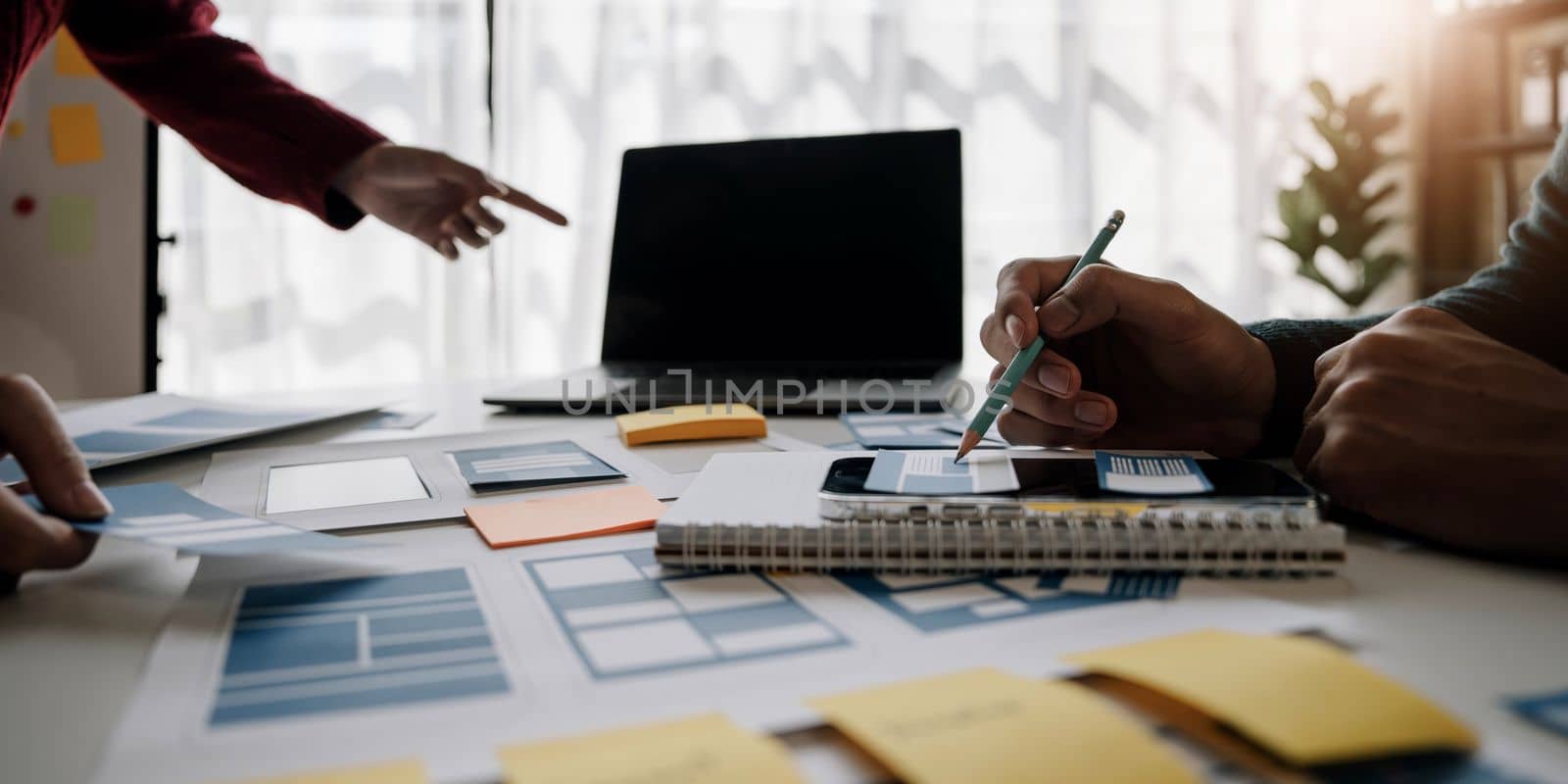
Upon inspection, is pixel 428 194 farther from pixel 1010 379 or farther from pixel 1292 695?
pixel 1292 695

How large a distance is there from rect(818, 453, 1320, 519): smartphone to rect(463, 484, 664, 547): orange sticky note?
0.42 feet

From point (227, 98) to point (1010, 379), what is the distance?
2.55 ft

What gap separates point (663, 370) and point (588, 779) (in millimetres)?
947

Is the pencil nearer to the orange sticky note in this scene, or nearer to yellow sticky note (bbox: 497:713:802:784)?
the orange sticky note

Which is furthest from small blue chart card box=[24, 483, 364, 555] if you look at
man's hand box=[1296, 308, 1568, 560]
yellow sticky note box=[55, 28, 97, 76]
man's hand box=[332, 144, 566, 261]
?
yellow sticky note box=[55, 28, 97, 76]

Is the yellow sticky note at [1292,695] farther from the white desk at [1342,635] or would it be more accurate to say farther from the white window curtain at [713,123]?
the white window curtain at [713,123]

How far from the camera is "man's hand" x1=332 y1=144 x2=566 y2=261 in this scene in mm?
834

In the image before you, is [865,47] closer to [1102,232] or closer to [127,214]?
[127,214]

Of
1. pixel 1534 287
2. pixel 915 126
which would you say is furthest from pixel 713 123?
pixel 1534 287

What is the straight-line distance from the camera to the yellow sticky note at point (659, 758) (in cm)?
26

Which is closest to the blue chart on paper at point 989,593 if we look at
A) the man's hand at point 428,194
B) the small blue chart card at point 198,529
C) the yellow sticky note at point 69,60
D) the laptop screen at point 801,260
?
the small blue chart card at point 198,529

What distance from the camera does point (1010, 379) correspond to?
24.9 inches

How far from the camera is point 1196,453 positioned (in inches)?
23.4

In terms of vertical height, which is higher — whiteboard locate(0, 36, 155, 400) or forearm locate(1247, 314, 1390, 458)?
whiteboard locate(0, 36, 155, 400)
